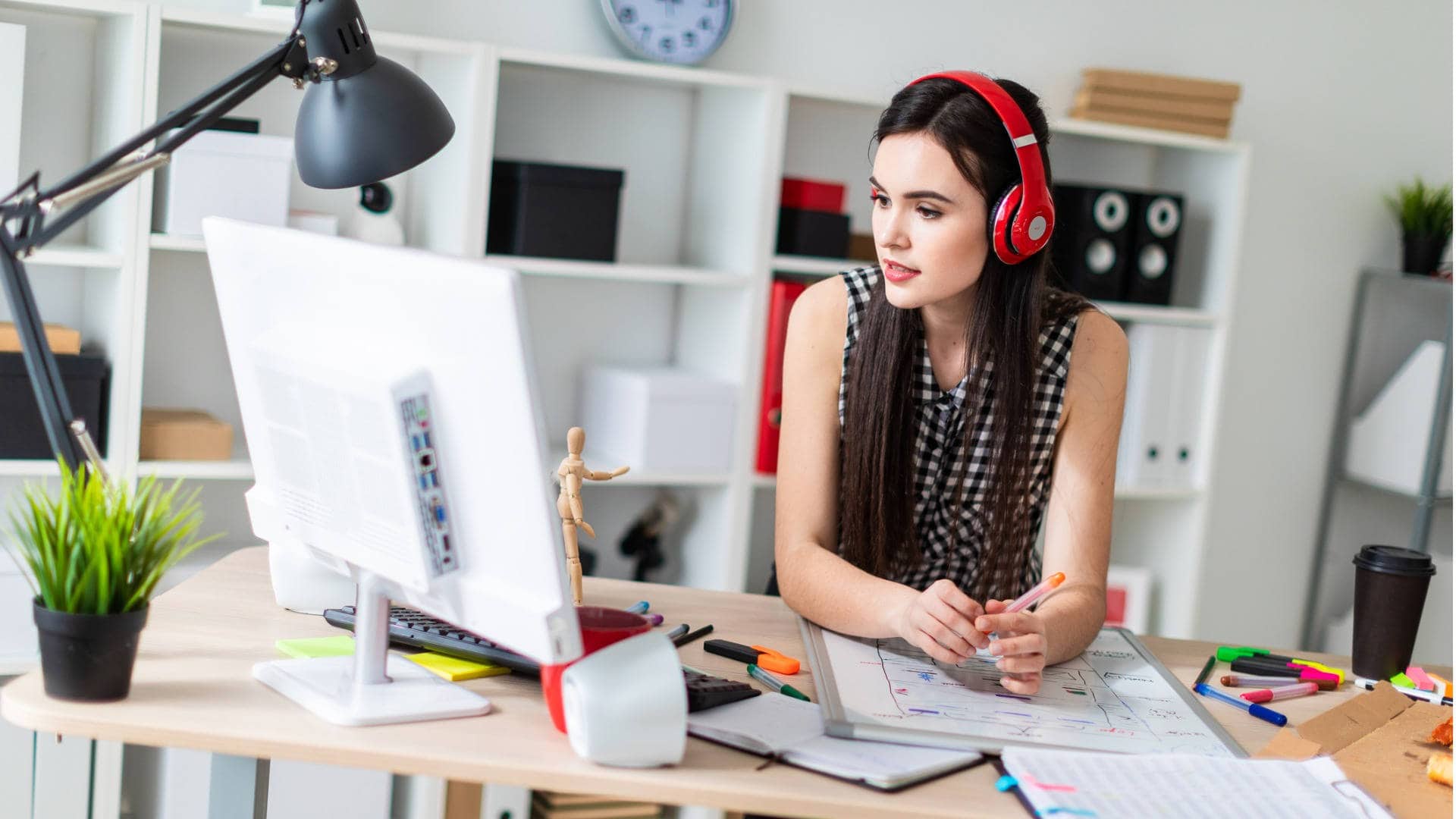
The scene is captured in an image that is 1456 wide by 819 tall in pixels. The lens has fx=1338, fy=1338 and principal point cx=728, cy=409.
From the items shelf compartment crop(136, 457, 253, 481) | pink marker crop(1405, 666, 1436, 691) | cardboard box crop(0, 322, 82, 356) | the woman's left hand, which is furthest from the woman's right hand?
cardboard box crop(0, 322, 82, 356)

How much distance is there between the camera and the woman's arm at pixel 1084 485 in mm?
1479

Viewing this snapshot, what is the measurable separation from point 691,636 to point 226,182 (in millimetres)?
1313

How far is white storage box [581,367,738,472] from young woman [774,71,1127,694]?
801 millimetres

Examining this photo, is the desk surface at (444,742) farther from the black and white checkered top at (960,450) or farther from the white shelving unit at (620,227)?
the white shelving unit at (620,227)

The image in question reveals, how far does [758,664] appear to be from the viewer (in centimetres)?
132

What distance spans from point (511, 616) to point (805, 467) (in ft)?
2.47

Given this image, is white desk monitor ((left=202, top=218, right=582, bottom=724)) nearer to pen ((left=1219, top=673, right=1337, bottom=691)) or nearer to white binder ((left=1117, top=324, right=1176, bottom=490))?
pen ((left=1219, top=673, right=1337, bottom=691))

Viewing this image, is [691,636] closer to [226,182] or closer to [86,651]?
[86,651]

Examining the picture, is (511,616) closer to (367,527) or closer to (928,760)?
(367,527)

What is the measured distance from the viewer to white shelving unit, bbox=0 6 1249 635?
227cm

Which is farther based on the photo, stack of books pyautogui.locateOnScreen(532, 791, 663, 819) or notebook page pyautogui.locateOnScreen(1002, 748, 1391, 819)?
stack of books pyautogui.locateOnScreen(532, 791, 663, 819)

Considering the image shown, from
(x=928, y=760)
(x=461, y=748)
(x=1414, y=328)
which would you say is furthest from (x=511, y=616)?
(x=1414, y=328)

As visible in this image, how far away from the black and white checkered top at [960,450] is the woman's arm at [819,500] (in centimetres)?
3

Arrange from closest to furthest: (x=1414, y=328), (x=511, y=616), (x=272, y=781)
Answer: (x=511, y=616)
(x=272, y=781)
(x=1414, y=328)
